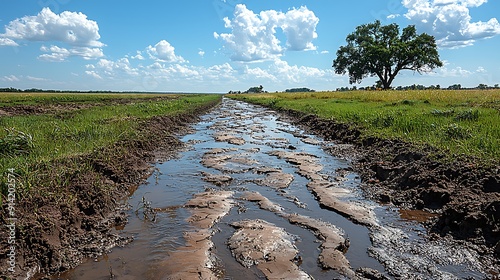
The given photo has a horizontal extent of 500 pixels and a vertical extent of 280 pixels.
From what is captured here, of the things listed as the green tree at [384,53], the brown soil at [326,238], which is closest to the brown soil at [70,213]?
the brown soil at [326,238]

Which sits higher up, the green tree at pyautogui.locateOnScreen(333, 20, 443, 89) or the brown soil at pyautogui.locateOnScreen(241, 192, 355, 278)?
the green tree at pyautogui.locateOnScreen(333, 20, 443, 89)

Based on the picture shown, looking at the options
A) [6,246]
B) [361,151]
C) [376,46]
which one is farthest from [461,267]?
[376,46]

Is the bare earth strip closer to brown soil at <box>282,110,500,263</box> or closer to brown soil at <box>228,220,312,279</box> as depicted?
brown soil at <box>228,220,312,279</box>

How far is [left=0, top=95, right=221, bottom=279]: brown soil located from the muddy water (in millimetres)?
270

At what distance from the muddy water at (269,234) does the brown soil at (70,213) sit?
270 millimetres

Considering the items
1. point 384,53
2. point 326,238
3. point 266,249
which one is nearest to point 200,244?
point 266,249

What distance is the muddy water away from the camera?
159 inches

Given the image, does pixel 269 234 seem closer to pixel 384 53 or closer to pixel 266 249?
pixel 266 249

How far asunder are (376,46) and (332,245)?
50832 mm

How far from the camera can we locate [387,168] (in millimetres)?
8180

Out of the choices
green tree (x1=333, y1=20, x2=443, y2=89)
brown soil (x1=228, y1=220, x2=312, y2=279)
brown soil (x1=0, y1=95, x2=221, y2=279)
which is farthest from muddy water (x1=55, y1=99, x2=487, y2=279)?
green tree (x1=333, y1=20, x2=443, y2=89)

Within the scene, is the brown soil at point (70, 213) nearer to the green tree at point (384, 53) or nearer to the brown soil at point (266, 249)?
the brown soil at point (266, 249)

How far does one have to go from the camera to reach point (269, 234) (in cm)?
495

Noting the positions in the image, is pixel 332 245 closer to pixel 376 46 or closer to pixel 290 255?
pixel 290 255
